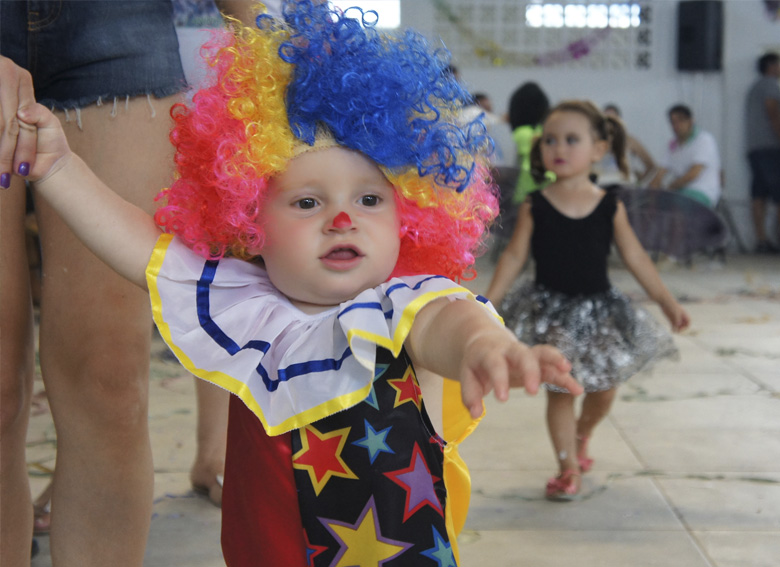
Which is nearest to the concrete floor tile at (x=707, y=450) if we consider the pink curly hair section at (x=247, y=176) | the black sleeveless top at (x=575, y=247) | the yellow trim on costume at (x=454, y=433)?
the black sleeveless top at (x=575, y=247)

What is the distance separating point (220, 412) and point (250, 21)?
1137 mm

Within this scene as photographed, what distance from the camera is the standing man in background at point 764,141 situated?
8.99 meters

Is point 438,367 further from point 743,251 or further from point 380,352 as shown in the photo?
point 743,251

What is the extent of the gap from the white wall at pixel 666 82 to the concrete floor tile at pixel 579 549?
8.09m

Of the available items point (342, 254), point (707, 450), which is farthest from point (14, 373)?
point (707, 450)

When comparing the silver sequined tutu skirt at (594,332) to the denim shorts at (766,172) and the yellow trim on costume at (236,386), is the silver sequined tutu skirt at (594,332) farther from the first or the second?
the denim shorts at (766,172)

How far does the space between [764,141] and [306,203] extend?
921cm

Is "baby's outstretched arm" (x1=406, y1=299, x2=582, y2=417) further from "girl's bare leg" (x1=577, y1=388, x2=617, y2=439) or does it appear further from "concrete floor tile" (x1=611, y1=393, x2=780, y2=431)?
"concrete floor tile" (x1=611, y1=393, x2=780, y2=431)

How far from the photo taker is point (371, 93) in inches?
49.2

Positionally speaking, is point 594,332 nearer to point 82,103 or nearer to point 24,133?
point 82,103

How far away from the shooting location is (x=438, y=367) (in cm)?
108

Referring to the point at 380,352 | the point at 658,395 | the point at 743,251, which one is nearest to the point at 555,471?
the point at 658,395

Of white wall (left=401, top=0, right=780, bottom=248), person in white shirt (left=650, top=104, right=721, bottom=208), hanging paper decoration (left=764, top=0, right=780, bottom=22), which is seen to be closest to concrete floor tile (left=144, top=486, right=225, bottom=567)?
person in white shirt (left=650, top=104, right=721, bottom=208)

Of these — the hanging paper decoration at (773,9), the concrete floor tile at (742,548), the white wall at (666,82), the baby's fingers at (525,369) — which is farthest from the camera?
the white wall at (666,82)
